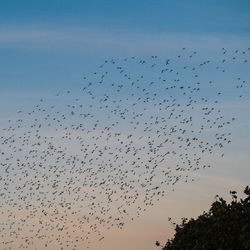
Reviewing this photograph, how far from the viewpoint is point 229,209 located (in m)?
40.4

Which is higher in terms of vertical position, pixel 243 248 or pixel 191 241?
pixel 191 241

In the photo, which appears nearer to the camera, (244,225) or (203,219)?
(244,225)

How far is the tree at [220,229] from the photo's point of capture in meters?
37.7

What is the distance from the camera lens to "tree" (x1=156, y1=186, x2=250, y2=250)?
3769 cm

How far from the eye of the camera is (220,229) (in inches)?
1547

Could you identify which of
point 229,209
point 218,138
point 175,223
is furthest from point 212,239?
point 218,138

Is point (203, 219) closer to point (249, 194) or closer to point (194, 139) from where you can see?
point (249, 194)

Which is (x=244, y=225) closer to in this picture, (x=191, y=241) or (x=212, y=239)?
(x=212, y=239)

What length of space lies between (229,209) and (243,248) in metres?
4.12

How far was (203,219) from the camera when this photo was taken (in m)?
43.0

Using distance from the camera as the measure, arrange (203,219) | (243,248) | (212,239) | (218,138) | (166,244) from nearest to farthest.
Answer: (243,248) < (212,239) < (203,219) < (166,244) < (218,138)

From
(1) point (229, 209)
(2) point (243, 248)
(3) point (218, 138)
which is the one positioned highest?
(3) point (218, 138)

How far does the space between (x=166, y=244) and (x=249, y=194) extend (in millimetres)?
8789

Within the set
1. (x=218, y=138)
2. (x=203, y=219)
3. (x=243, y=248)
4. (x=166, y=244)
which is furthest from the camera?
(x=218, y=138)
